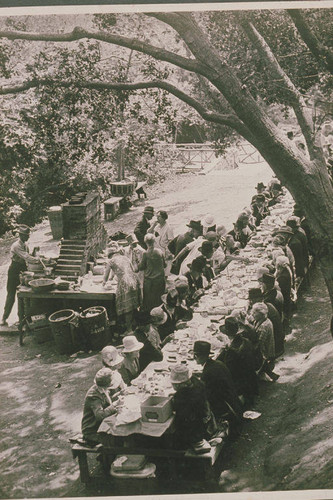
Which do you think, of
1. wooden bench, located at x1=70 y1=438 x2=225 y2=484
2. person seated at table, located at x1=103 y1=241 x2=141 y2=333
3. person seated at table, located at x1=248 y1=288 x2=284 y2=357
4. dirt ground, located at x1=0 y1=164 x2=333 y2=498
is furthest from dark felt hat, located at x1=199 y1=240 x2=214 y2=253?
wooden bench, located at x1=70 y1=438 x2=225 y2=484

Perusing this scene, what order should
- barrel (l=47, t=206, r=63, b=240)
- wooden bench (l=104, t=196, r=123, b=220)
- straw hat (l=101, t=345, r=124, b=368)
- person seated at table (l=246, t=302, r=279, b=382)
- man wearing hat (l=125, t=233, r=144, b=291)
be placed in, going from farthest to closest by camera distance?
1. wooden bench (l=104, t=196, r=123, b=220)
2. barrel (l=47, t=206, r=63, b=240)
3. man wearing hat (l=125, t=233, r=144, b=291)
4. person seated at table (l=246, t=302, r=279, b=382)
5. straw hat (l=101, t=345, r=124, b=368)

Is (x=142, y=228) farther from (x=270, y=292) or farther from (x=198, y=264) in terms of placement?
(x=270, y=292)

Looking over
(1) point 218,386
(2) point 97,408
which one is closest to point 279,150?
(1) point 218,386

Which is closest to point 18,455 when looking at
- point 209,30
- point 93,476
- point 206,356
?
point 93,476

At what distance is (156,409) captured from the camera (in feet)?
21.0

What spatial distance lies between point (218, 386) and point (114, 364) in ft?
4.50

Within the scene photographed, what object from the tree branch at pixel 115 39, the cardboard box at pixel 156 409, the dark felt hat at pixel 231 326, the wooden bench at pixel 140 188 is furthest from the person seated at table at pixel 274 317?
the wooden bench at pixel 140 188

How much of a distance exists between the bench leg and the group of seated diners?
212 millimetres

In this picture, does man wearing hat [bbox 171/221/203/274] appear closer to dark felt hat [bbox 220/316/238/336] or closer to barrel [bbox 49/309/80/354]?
barrel [bbox 49/309/80/354]

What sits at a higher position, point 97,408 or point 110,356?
point 110,356

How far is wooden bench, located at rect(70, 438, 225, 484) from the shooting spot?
632cm

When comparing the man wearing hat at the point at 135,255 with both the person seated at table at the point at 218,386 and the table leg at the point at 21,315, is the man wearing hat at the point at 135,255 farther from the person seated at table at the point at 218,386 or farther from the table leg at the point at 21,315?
the person seated at table at the point at 218,386

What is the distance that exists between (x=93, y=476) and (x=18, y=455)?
1.33 metres

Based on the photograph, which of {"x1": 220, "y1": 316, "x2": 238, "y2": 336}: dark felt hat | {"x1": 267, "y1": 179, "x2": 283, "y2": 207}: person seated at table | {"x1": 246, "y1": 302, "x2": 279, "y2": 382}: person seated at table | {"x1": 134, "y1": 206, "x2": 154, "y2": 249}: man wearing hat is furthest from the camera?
{"x1": 267, "y1": 179, "x2": 283, "y2": 207}: person seated at table
